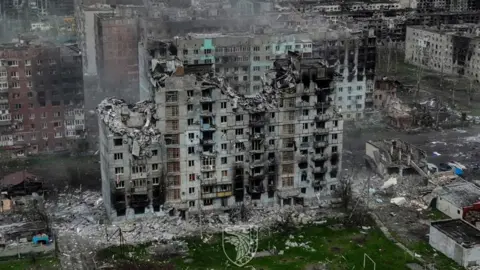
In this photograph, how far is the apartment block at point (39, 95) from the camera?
7338 cm

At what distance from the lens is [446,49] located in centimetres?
11144

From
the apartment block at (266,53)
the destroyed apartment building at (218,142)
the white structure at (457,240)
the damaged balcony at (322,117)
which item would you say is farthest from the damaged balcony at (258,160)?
the apartment block at (266,53)

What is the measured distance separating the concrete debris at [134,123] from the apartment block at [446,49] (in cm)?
6438

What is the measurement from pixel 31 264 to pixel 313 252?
20.2 m

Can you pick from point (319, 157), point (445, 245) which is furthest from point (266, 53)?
point (445, 245)

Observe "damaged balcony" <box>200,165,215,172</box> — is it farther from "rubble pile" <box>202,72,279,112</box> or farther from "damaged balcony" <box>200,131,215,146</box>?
"rubble pile" <box>202,72,279,112</box>

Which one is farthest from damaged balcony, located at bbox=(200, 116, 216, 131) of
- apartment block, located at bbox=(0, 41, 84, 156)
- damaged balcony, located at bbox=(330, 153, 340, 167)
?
apartment block, located at bbox=(0, 41, 84, 156)

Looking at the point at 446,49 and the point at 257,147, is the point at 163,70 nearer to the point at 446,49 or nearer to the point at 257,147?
the point at 257,147

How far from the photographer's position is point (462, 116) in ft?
289

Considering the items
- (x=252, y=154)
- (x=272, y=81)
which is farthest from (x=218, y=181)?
(x=272, y=81)

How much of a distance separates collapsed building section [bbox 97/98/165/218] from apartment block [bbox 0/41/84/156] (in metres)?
17.9

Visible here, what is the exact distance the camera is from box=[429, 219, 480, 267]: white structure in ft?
170

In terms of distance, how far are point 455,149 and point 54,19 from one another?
3000 inches

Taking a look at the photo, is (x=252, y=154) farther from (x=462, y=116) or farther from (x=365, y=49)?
(x=462, y=116)
